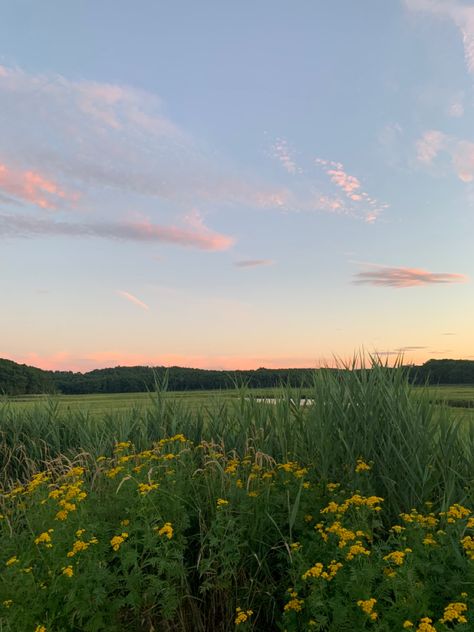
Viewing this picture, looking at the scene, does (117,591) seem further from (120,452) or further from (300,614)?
(120,452)

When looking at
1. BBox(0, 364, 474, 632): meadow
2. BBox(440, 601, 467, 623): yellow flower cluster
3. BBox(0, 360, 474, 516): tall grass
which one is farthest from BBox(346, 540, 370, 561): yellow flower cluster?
BBox(0, 360, 474, 516): tall grass

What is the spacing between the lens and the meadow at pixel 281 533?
13.2 feet

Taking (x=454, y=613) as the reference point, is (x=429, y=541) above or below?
above

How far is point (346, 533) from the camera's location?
Answer: 416 centimetres

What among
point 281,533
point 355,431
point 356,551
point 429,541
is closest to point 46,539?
point 281,533

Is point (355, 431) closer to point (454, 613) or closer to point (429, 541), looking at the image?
point (429, 541)

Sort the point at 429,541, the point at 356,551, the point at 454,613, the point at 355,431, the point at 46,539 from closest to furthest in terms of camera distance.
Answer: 1. the point at 454,613
2. the point at 356,551
3. the point at 429,541
4. the point at 46,539
5. the point at 355,431

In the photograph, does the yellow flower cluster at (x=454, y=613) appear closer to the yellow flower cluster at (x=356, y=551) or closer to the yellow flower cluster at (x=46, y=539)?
the yellow flower cluster at (x=356, y=551)

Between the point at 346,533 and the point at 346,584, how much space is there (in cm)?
35

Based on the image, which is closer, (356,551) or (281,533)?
(356,551)

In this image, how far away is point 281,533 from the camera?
4914mm

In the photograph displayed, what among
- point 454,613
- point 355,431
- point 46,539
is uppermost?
point 355,431

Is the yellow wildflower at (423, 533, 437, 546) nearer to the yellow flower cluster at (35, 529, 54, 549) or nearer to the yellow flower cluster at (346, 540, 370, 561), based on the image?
the yellow flower cluster at (346, 540, 370, 561)

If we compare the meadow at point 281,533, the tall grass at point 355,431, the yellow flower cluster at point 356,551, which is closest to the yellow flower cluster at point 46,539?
the meadow at point 281,533
